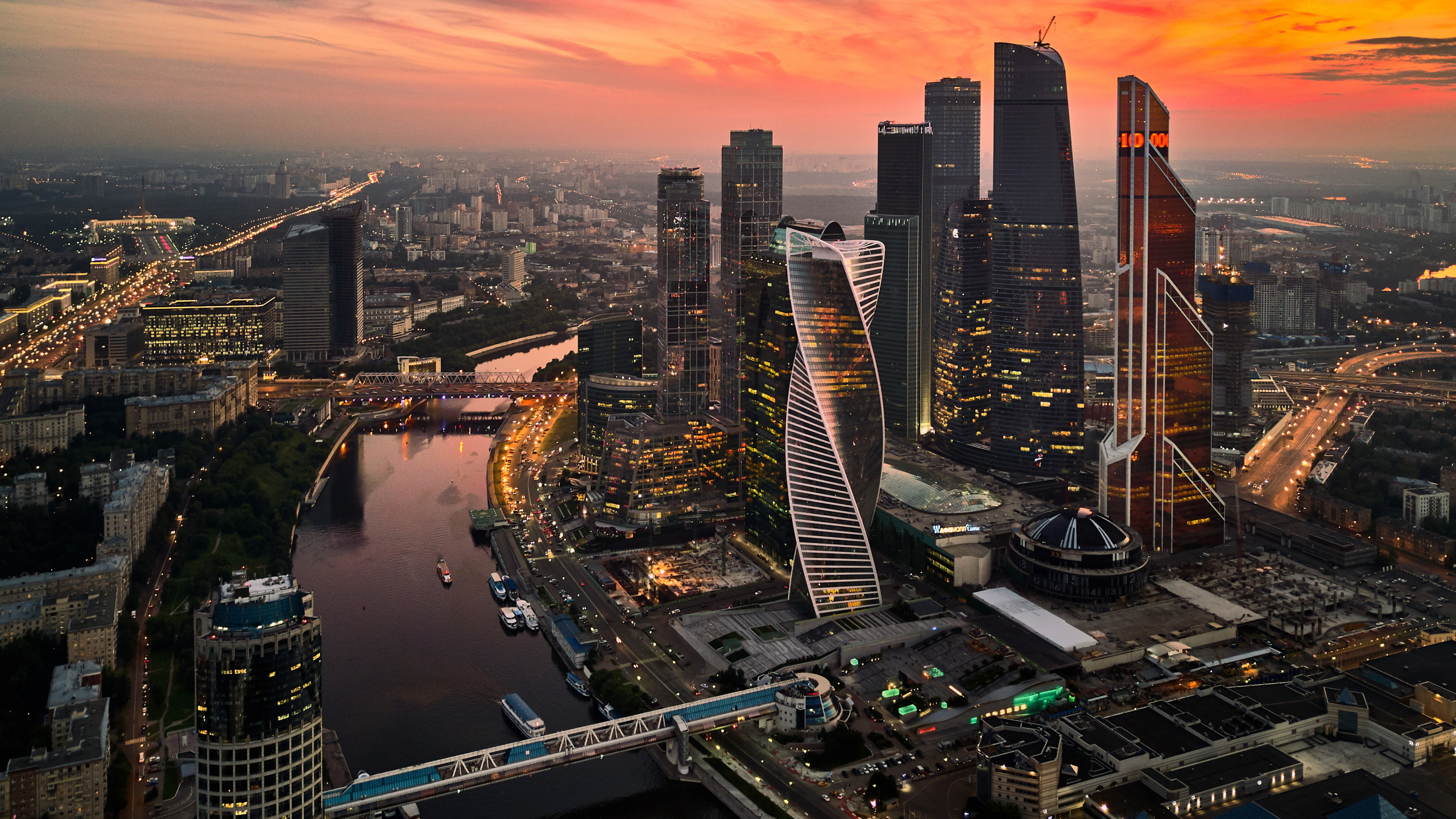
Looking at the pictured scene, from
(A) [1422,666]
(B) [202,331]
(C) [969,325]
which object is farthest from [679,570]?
(B) [202,331]

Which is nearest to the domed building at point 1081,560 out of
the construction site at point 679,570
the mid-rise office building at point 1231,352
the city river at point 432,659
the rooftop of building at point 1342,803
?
the construction site at point 679,570

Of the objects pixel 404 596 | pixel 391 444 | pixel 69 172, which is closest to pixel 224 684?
pixel 404 596

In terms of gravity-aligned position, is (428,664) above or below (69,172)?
below

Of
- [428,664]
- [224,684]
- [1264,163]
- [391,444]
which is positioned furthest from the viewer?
[1264,163]

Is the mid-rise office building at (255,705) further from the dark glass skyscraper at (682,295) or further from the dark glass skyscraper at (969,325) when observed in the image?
the dark glass skyscraper at (969,325)

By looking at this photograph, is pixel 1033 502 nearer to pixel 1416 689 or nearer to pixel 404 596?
pixel 1416 689

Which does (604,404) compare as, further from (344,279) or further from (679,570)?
(344,279)

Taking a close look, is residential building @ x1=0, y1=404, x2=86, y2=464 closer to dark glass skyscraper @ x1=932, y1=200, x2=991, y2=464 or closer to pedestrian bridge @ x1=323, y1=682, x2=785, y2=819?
pedestrian bridge @ x1=323, y1=682, x2=785, y2=819

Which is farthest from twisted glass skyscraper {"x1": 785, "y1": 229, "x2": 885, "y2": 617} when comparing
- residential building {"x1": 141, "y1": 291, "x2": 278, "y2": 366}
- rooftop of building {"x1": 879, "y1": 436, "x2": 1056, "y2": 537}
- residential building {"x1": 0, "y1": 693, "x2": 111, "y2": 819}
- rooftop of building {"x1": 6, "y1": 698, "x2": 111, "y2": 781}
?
residential building {"x1": 141, "y1": 291, "x2": 278, "y2": 366}
